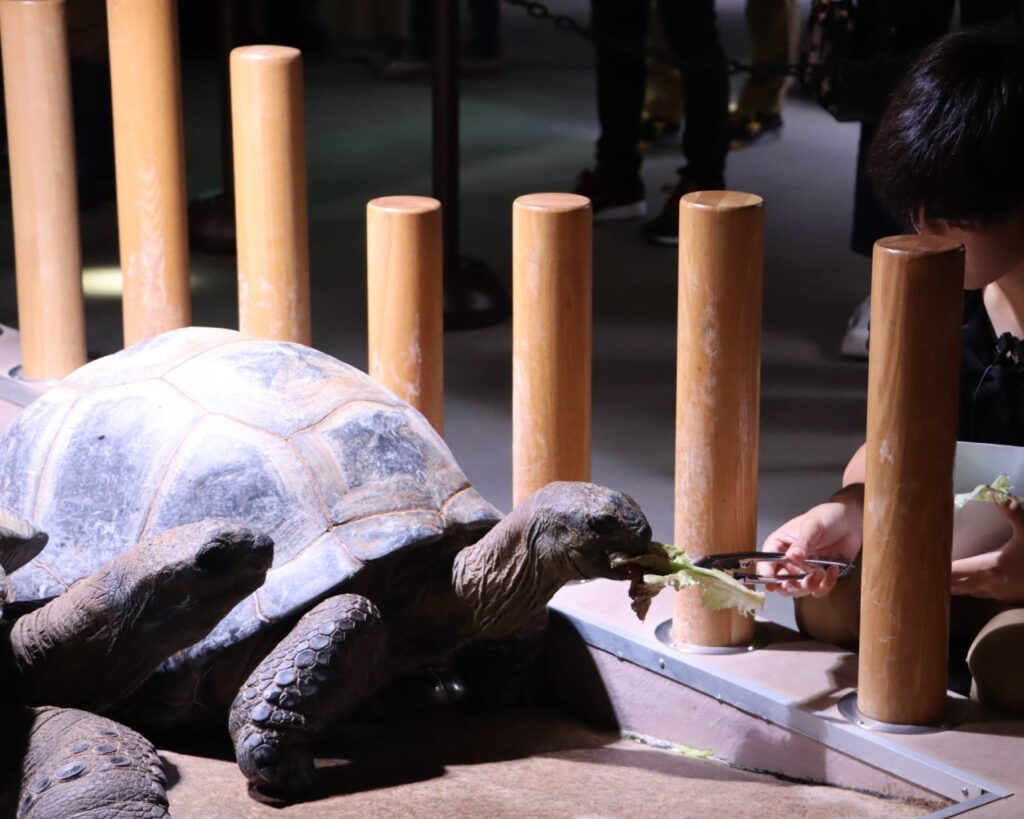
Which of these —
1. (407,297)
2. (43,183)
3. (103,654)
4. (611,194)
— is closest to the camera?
(103,654)

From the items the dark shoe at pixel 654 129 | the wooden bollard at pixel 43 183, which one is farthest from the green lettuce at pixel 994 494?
the dark shoe at pixel 654 129

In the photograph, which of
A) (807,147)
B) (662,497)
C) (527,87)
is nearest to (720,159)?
(807,147)

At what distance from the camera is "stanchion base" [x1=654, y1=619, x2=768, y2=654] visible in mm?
1955

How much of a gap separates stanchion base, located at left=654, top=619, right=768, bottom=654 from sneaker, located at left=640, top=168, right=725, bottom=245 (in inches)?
103

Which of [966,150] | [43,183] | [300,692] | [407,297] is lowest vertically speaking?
[300,692]

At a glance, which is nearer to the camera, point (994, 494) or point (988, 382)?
point (994, 494)

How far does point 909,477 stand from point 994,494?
17cm

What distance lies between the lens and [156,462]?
1.91 m

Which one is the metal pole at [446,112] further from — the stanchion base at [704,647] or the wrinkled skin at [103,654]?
the wrinkled skin at [103,654]

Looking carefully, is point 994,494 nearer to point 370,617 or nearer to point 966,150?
point 966,150

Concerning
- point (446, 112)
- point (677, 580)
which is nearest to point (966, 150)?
point (677, 580)

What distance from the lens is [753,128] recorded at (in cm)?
584

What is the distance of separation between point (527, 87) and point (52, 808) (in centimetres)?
553

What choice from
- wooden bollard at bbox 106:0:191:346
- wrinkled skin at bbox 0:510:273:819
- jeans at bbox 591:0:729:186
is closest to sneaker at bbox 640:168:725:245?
jeans at bbox 591:0:729:186
